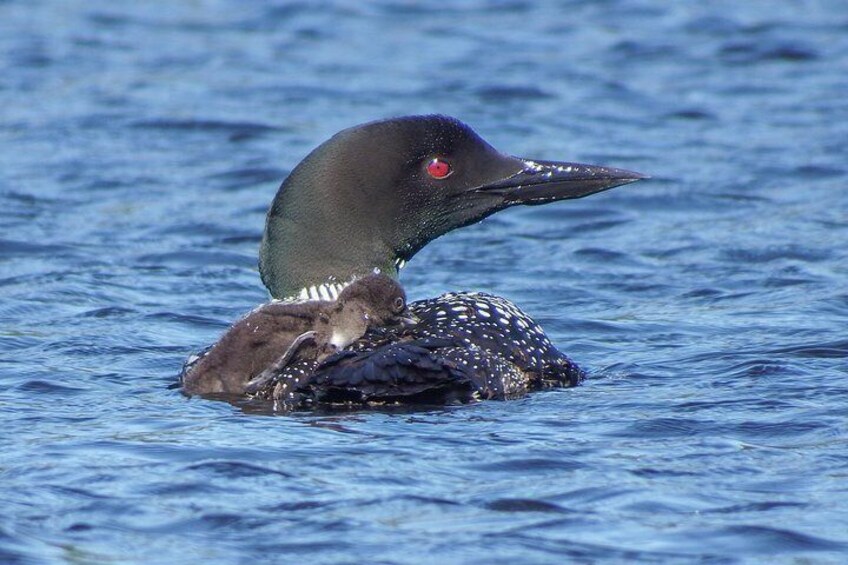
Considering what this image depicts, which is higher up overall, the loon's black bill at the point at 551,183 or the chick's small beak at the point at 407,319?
the loon's black bill at the point at 551,183

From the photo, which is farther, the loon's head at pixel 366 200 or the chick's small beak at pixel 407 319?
the loon's head at pixel 366 200

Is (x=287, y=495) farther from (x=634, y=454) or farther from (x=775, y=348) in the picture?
(x=775, y=348)

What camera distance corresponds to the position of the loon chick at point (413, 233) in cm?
607

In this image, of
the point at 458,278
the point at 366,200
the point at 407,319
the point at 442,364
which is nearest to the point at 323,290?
the point at 366,200

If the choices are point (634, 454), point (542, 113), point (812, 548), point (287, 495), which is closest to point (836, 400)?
point (634, 454)

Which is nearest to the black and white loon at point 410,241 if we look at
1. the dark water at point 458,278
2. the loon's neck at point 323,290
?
the loon's neck at point 323,290

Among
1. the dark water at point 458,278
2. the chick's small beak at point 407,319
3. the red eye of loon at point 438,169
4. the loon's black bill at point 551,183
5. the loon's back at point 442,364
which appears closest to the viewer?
the dark water at point 458,278

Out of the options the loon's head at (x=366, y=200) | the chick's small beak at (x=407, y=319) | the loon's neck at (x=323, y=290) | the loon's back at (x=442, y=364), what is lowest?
the loon's back at (x=442, y=364)

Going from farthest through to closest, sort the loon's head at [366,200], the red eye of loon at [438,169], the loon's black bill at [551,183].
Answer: the loon's black bill at [551,183]
the red eye of loon at [438,169]
the loon's head at [366,200]

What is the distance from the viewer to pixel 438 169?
702cm

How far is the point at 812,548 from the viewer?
487 cm

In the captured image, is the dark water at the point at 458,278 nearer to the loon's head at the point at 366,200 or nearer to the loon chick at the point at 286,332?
the loon chick at the point at 286,332

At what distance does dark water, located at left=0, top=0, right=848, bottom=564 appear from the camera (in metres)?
5.07

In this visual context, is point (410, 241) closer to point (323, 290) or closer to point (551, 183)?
point (323, 290)
